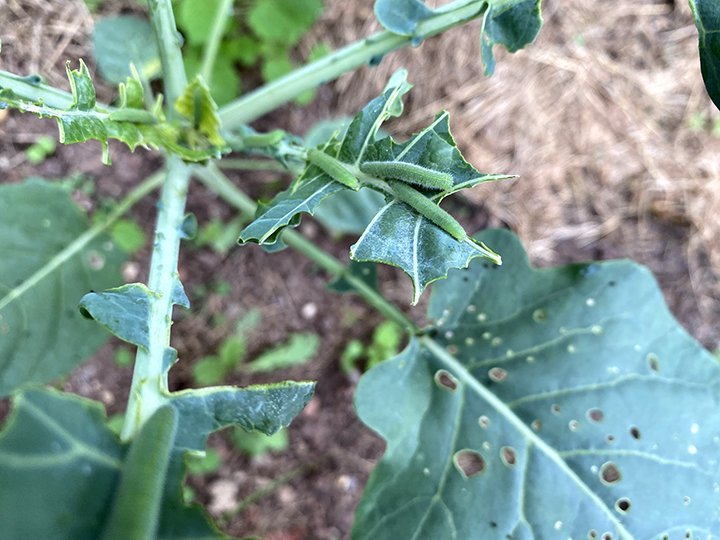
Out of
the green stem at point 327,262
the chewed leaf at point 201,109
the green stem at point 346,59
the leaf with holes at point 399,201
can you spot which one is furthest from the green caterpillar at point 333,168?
the green stem at point 327,262

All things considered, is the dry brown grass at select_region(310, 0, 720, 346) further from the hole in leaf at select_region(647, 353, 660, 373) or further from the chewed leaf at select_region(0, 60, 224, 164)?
the chewed leaf at select_region(0, 60, 224, 164)

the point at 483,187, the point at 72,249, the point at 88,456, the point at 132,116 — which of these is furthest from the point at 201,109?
the point at 483,187

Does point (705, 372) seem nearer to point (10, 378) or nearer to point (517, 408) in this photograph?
point (517, 408)

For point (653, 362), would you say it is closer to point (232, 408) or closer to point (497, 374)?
point (497, 374)

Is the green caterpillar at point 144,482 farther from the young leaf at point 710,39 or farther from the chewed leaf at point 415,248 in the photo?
the young leaf at point 710,39

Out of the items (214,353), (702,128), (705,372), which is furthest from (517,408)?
(702,128)
